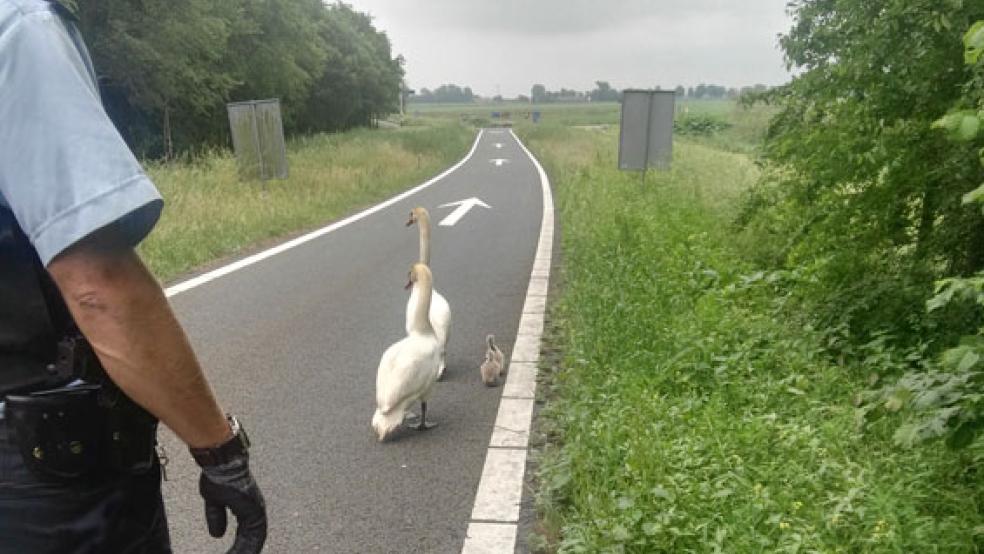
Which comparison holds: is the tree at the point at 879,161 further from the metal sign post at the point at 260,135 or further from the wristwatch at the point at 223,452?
the metal sign post at the point at 260,135

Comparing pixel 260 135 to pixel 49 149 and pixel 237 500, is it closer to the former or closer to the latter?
pixel 237 500

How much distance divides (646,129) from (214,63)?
67.1 feet

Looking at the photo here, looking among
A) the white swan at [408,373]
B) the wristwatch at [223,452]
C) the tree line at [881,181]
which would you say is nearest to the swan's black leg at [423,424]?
the white swan at [408,373]

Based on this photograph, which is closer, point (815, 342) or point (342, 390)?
point (815, 342)

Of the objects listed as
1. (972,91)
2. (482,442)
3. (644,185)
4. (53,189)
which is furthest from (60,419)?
(644,185)

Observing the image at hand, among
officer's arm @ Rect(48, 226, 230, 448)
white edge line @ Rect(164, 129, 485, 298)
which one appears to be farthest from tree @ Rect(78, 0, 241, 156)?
officer's arm @ Rect(48, 226, 230, 448)

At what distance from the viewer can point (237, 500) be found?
1562 millimetres

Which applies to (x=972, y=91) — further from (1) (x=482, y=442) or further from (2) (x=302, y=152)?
(2) (x=302, y=152)

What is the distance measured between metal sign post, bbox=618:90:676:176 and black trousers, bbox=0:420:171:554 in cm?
1260

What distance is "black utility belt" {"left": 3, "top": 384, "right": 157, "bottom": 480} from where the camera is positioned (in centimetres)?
130

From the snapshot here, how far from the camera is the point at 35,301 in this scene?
4.26 ft

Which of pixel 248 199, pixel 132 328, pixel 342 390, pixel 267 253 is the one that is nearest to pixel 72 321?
pixel 132 328

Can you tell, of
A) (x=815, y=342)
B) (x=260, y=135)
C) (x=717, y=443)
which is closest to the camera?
(x=717, y=443)

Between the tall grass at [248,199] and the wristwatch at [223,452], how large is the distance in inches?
279
